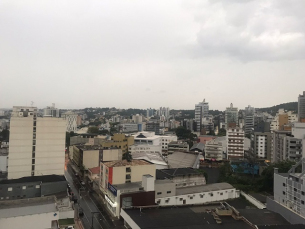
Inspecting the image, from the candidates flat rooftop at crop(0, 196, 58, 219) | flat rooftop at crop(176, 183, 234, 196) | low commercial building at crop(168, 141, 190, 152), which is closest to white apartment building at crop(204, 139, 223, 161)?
low commercial building at crop(168, 141, 190, 152)

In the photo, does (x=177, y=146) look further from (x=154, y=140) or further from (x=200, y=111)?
(x=200, y=111)

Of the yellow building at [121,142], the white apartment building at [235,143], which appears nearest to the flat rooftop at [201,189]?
the yellow building at [121,142]

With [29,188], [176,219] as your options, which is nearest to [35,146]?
[29,188]

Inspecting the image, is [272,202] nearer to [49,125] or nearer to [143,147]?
[49,125]

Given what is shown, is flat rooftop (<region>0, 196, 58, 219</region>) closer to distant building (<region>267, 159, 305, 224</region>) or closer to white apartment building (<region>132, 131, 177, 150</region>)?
distant building (<region>267, 159, 305, 224</region>)

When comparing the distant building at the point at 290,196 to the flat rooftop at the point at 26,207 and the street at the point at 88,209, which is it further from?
the flat rooftop at the point at 26,207

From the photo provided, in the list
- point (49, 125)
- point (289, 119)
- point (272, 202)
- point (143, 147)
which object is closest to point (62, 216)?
point (49, 125)
